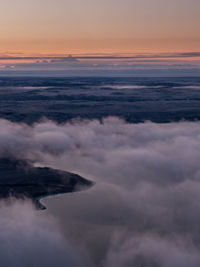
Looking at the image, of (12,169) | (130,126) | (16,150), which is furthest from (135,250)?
(130,126)

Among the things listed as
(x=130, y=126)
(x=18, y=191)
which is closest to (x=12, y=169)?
(x=18, y=191)

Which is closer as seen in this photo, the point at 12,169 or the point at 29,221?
the point at 29,221

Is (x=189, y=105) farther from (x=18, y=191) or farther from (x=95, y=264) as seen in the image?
(x=95, y=264)

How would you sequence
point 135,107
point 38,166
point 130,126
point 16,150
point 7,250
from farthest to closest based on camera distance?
point 135,107 < point 130,126 < point 16,150 < point 38,166 < point 7,250

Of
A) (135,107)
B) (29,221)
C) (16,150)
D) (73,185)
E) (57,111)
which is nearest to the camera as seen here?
(29,221)

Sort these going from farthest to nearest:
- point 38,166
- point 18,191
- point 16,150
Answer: point 16,150 → point 38,166 → point 18,191

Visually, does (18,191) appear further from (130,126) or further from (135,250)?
(130,126)
